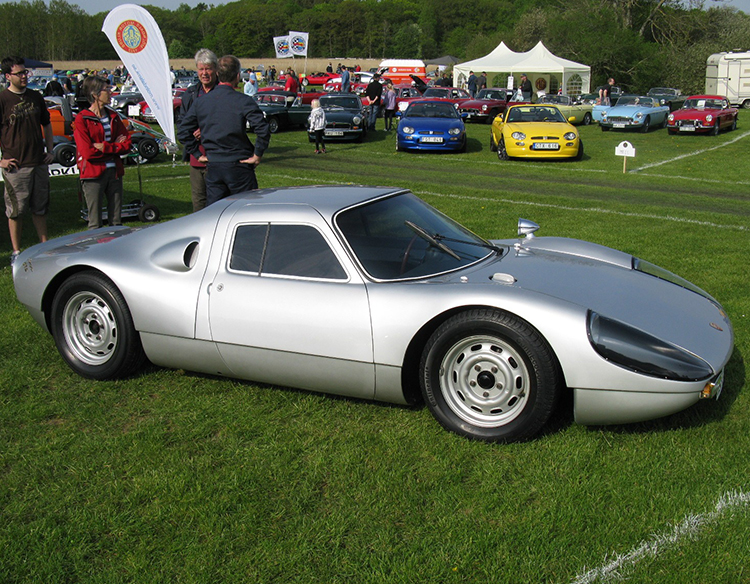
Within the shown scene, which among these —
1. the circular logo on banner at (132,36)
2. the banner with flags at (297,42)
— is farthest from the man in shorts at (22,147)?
the banner with flags at (297,42)

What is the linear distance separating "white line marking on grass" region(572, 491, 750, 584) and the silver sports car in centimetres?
52

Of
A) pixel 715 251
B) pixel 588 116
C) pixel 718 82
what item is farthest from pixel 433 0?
pixel 715 251

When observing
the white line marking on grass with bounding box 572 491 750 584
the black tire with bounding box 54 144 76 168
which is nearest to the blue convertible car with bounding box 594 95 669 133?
the black tire with bounding box 54 144 76 168

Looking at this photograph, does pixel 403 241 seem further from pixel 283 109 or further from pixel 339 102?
pixel 283 109

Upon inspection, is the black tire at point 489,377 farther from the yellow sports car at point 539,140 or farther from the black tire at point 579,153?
the black tire at point 579,153

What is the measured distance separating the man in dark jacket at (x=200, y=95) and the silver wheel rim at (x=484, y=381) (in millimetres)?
3671

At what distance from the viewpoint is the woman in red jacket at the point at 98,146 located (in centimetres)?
680

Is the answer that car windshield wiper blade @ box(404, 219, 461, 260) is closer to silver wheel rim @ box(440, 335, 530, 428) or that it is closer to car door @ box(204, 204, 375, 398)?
car door @ box(204, 204, 375, 398)

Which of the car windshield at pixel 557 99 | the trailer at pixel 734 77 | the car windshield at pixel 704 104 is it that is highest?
the trailer at pixel 734 77

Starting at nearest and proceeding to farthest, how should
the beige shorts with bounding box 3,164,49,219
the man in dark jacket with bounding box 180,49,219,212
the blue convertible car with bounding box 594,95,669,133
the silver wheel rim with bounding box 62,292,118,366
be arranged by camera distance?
the silver wheel rim with bounding box 62,292,118,366
the man in dark jacket with bounding box 180,49,219,212
the beige shorts with bounding box 3,164,49,219
the blue convertible car with bounding box 594,95,669,133

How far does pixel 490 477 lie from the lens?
318cm

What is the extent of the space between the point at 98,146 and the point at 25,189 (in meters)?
0.82

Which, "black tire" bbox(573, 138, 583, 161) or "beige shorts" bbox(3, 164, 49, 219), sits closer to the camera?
"beige shorts" bbox(3, 164, 49, 219)

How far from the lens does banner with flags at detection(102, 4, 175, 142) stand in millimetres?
11328
